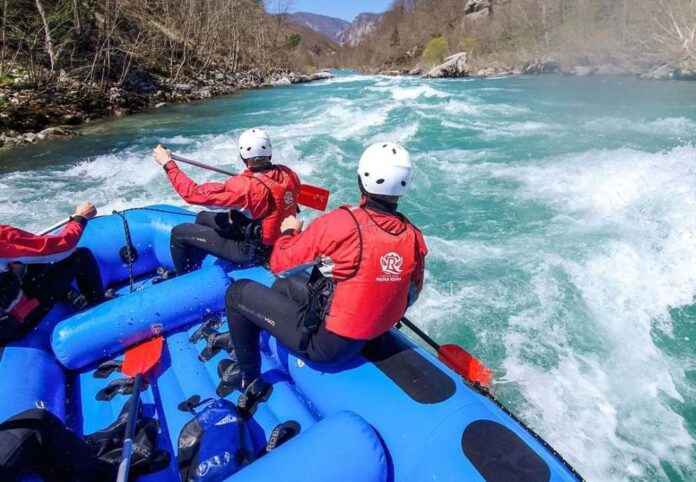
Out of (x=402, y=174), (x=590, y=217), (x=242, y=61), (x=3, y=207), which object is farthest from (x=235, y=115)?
(x=242, y=61)

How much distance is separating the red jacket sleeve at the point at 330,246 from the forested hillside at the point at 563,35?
31.6 meters

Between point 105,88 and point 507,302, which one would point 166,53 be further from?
point 507,302

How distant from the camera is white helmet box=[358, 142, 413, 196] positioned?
2047mm

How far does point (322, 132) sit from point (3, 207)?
811 centimetres

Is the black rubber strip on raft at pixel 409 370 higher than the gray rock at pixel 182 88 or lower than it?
lower

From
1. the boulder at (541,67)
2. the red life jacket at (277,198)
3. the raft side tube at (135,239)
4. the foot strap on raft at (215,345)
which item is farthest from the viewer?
the boulder at (541,67)

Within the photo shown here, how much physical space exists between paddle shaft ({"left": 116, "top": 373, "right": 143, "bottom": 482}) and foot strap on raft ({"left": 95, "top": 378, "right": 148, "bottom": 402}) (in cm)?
13

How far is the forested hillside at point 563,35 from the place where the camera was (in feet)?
97.6

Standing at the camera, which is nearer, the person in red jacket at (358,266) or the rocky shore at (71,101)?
the person in red jacket at (358,266)

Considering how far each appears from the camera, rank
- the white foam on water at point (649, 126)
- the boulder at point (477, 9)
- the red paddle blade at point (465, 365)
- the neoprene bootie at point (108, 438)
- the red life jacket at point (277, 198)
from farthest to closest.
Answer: the boulder at point (477, 9), the white foam on water at point (649, 126), the red life jacket at point (277, 198), the red paddle blade at point (465, 365), the neoprene bootie at point (108, 438)

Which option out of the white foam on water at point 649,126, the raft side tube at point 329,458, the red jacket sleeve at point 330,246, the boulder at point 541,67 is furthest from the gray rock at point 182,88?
the boulder at point 541,67

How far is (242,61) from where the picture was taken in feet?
130

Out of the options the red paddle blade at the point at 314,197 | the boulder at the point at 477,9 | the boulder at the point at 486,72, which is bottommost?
the red paddle blade at the point at 314,197

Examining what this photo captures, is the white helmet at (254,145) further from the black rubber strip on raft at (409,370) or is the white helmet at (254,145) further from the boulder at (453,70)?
the boulder at (453,70)
